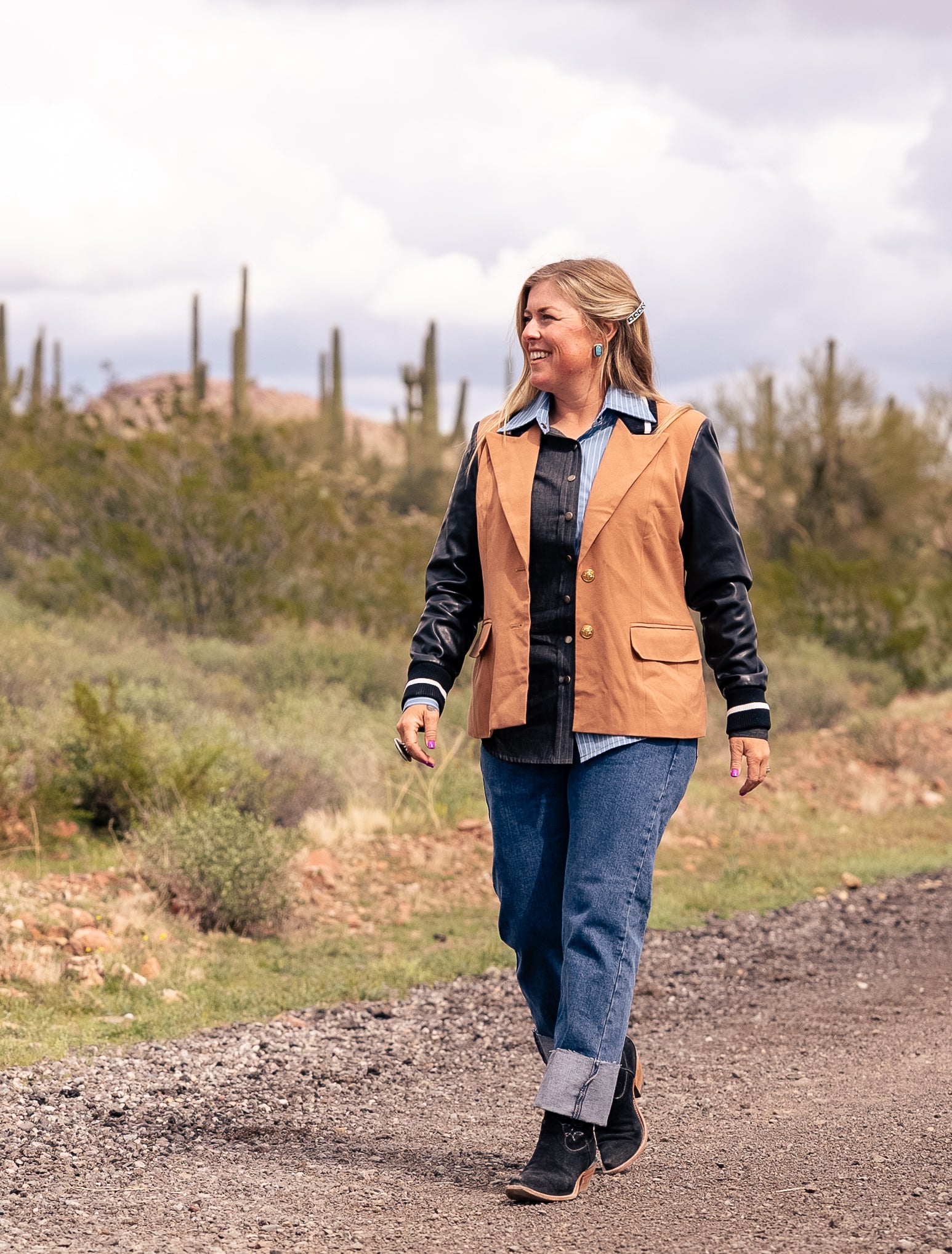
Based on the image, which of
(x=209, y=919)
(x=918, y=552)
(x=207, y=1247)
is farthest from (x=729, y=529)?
(x=918, y=552)

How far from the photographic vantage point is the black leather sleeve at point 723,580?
332 centimetres

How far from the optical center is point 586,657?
10.7ft

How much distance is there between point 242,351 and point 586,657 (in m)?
34.8

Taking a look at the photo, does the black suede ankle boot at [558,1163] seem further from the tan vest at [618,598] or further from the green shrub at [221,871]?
the green shrub at [221,871]

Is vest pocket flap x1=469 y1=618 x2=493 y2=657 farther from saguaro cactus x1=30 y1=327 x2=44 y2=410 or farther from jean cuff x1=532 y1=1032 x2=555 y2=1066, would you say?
saguaro cactus x1=30 y1=327 x2=44 y2=410

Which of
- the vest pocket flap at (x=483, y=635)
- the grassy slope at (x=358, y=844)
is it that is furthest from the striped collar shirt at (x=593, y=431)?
the grassy slope at (x=358, y=844)

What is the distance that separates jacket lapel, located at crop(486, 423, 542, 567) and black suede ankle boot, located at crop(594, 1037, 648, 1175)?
1.27 metres

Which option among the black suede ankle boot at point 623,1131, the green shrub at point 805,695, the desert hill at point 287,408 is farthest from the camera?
the desert hill at point 287,408

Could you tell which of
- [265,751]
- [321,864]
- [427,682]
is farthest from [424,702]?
[265,751]

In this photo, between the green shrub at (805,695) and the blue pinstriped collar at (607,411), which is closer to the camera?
the blue pinstriped collar at (607,411)

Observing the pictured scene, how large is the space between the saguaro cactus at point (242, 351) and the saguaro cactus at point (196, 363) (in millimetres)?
763

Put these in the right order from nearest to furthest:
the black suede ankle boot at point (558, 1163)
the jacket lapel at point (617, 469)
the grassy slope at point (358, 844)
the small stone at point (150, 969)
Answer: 1. the black suede ankle boot at point (558, 1163)
2. the jacket lapel at point (617, 469)
3. the grassy slope at point (358, 844)
4. the small stone at point (150, 969)

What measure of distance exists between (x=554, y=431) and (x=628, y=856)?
3.46 ft

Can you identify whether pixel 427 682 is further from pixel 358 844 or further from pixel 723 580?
pixel 358 844
